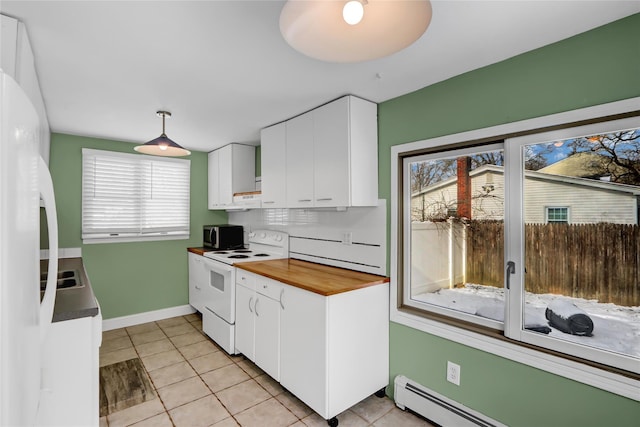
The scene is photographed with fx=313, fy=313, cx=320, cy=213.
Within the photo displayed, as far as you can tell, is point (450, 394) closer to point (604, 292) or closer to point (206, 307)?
point (604, 292)

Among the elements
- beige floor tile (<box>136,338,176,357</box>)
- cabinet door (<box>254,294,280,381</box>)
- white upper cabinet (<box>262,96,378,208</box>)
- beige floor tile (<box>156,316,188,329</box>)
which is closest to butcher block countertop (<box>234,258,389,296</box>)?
cabinet door (<box>254,294,280,381</box>)

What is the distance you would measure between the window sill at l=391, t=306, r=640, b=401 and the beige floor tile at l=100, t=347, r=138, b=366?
2.69m

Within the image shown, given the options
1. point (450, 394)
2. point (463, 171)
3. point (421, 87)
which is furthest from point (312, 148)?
point (450, 394)

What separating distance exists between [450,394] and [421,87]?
2.11m

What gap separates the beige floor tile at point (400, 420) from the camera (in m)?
2.11

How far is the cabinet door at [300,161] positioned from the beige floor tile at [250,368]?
1518mm

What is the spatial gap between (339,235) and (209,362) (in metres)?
1.74

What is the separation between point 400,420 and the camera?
2.16 metres

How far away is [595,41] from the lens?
153 centimetres

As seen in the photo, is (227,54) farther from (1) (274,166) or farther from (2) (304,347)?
(2) (304,347)

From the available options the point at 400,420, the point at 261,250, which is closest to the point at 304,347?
the point at 400,420

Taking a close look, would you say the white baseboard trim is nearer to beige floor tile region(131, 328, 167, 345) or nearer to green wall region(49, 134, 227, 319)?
green wall region(49, 134, 227, 319)

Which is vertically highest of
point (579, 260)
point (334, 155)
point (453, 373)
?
point (334, 155)

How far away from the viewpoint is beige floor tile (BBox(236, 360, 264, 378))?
9.13 ft
